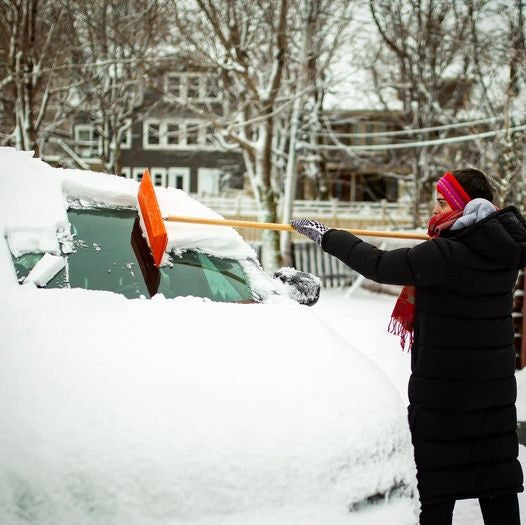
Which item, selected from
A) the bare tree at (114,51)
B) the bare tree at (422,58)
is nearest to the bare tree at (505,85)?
the bare tree at (422,58)

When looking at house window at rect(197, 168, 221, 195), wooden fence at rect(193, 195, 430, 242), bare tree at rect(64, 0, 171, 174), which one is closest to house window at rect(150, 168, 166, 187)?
house window at rect(197, 168, 221, 195)

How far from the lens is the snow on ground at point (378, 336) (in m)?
3.44

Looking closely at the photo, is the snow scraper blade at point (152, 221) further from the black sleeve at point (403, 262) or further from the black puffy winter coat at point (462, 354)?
the black puffy winter coat at point (462, 354)

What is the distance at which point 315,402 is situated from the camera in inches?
89.2

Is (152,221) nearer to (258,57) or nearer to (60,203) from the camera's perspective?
(60,203)

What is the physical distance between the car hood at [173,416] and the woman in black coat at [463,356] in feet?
0.47

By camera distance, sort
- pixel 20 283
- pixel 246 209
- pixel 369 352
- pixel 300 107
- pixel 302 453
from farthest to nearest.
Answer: pixel 246 209 → pixel 300 107 → pixel 369 352 → pixel 20 283 → pixel 302 453

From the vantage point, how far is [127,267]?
302cm

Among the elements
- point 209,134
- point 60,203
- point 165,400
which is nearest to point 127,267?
point 60,203

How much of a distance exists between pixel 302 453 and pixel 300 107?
38.4 ft

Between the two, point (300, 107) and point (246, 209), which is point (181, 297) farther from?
point (246, 209)

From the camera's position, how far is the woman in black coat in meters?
2.30

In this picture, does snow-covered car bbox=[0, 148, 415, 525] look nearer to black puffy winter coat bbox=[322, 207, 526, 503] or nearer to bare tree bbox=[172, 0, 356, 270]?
black puffy winter coat bbox=[322, 207, 526, 503]

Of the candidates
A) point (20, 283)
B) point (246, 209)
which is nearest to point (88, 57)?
point (246, 209)
